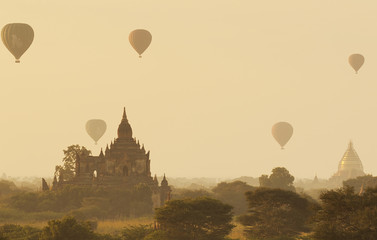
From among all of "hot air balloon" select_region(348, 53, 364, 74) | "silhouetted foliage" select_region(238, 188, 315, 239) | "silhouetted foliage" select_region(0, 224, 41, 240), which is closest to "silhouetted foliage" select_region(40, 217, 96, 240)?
→ "silhouetted foliage" select_region(0, 224, 41, 240)

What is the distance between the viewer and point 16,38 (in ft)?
423

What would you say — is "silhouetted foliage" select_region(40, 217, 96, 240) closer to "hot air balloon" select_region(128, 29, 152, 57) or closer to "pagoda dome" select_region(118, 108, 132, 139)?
"pagoda dome" select_region(118, 108, 132, 139)

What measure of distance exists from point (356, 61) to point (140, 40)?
197ft

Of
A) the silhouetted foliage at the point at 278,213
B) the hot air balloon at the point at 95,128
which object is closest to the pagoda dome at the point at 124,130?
the silhouetted foliage at the point at 278,213

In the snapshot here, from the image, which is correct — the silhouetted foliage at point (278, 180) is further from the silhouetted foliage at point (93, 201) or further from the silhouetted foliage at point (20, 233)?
the silhouetted foliage at point (20, 233)

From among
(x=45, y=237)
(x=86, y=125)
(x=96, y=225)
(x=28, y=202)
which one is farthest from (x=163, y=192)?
(x=86, y=125)

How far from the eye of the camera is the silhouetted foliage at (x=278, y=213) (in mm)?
62375

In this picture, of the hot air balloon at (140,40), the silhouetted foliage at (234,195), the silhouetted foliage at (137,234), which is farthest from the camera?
the hot air balloon at (140,40)

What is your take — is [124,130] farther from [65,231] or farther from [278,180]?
[65,231]

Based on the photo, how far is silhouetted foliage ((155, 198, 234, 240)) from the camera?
58625 mm

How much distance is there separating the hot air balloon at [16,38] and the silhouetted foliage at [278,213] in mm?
77483

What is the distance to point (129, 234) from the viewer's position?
61625mm

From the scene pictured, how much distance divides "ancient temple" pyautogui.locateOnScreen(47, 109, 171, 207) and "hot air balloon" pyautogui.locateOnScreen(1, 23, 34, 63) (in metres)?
28.4

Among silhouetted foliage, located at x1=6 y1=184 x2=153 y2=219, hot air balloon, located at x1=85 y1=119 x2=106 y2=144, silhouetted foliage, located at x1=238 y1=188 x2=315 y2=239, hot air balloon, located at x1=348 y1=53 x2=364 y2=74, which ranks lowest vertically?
silhouetted foliage, located at x1=238 y1=188 x2=315 y2=239
